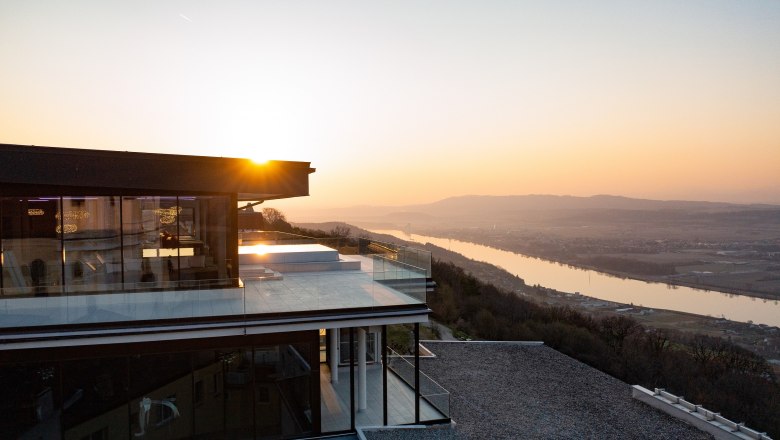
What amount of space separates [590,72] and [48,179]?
72.9 ft

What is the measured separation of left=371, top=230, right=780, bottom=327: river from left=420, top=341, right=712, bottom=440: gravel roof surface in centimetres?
3690

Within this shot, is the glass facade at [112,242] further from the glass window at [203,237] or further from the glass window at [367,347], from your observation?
the glass window at [367,347]

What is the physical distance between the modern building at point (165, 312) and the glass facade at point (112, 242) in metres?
0.02

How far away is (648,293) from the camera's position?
193 ft

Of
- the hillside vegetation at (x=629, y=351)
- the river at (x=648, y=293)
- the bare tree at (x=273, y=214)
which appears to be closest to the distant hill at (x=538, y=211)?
the river at (x=648, y=293)

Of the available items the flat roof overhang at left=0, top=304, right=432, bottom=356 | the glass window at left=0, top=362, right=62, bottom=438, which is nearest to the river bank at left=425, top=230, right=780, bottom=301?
the flat roof overhang at left=0, top=304, right=432, bottom=356

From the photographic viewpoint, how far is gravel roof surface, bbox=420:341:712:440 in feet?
37.7

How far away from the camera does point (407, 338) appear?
2047 cm

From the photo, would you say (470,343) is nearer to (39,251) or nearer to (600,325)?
(600,325)

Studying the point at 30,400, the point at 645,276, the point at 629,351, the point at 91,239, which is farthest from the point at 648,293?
the point at 30,400

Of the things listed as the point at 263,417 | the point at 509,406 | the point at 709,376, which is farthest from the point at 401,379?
the point at 709,376

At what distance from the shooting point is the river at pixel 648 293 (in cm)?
4819

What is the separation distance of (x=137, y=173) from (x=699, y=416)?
43.5 feet

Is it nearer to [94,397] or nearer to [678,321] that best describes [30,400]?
[94,397]
